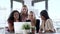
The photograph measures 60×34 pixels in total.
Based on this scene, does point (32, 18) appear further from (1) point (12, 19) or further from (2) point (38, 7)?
(1) point (12, 19)

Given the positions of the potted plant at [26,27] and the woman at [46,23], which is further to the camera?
the woman at [46,23]

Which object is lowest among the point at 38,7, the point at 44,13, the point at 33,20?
the point at 33,20

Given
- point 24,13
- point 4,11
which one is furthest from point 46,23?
point 4,11

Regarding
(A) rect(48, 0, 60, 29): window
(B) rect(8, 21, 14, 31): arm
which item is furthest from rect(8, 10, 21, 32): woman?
(A) rect(48, 0, 60, 29): window

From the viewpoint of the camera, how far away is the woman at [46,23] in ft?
8.38

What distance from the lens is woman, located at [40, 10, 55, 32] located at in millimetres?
2553

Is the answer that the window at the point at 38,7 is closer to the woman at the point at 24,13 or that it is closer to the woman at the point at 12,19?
the woman at the point at 24,13

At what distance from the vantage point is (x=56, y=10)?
8.43ft

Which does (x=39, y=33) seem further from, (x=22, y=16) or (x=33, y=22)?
(x=22, y=16)

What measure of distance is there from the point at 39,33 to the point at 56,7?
0.59 m

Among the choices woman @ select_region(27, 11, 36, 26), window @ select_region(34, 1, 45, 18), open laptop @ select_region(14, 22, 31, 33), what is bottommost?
open laptop @ select_region(14, 22, 31, 33)

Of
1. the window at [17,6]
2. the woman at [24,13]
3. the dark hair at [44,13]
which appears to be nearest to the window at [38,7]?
the dark hair at [44,13]

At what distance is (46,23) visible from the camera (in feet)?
8.43

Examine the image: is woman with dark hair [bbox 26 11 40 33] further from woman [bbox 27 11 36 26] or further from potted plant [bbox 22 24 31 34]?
potted plant [bbox 22 24 31 34]
